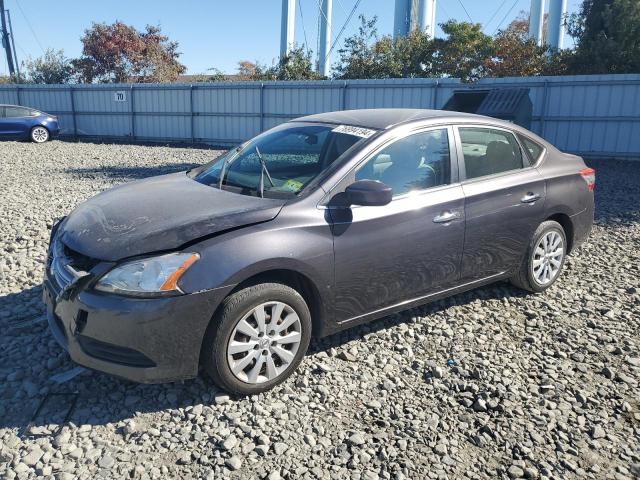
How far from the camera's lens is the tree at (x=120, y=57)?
37.9 meters

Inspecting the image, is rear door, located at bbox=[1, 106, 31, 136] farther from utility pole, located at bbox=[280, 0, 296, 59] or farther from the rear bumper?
the rear bumper

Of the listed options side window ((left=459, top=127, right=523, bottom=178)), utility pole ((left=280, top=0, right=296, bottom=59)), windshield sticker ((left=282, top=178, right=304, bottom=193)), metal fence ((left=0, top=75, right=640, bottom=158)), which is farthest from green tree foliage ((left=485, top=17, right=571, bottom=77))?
windshield sticker ((left=282, top=178, right=304, bottom=193))

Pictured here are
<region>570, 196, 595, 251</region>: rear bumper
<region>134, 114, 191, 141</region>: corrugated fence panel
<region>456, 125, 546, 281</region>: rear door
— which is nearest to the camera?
<region>456, 125, 546, 281</region>: rear door

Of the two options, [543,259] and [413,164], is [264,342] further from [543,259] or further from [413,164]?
[543,259]

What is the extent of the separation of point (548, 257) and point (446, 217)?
1.54m

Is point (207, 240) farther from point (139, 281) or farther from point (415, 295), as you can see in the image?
point (415, 295)

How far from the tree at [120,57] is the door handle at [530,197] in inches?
1418

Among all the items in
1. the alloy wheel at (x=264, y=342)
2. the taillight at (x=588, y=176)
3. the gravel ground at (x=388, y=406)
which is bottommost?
the gravel ground at (x=388, y=406)

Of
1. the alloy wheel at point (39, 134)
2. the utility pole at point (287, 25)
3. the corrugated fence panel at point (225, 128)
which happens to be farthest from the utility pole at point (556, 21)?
the alloy wheel at point (39, 134)

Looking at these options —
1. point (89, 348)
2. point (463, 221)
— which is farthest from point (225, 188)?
→ point (463, 221)

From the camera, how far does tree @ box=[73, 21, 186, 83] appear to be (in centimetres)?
3794

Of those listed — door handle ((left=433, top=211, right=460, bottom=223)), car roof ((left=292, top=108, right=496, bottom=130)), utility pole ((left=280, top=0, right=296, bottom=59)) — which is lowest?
door handle ((left=433, top=211, right=460, bottom=223))

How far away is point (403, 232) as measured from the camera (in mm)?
3840

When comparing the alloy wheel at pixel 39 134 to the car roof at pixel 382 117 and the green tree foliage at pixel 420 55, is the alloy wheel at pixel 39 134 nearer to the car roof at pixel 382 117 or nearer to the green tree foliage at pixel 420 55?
the green tree foliage at pixel 420 55
